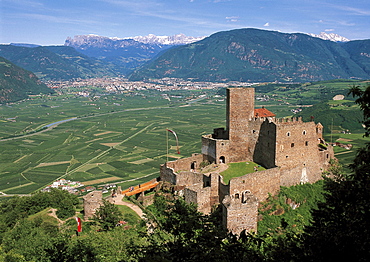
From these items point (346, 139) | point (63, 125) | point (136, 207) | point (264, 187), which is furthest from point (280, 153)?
point (63, 125)

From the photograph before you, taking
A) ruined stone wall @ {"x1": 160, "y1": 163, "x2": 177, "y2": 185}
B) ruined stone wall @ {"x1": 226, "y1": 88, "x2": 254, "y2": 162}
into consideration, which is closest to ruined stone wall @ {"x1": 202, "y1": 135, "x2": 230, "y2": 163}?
ruined stone wall @ {"x1": 226, "y1": 88, "x2": 254, "y2": 162}

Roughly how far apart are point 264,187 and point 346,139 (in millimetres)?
83293

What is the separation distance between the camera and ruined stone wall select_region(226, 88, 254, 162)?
3819cm

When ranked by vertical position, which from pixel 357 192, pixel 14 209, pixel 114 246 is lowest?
pixel 14 209

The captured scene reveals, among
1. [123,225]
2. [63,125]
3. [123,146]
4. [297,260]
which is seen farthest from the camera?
[63,125]

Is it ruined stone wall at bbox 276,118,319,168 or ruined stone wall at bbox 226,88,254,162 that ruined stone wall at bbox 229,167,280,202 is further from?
ruined stone wall at bbox 226,88,254,162

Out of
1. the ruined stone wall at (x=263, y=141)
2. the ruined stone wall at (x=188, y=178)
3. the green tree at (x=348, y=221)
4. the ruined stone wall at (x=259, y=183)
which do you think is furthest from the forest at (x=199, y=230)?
the ruined stone wall at (x=263, y=141)

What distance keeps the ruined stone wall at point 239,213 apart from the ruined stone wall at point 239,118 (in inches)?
403

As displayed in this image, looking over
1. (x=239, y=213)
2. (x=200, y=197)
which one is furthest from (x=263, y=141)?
(x=239, y=213)

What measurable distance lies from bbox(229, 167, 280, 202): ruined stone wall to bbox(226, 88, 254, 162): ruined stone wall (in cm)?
514

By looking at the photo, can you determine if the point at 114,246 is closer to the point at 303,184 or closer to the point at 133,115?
the point at 303,184

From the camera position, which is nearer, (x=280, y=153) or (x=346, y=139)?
(x=280, y=153)

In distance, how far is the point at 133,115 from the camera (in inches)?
7830

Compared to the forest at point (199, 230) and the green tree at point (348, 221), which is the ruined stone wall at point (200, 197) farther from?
the green tree at point (348, 221)
